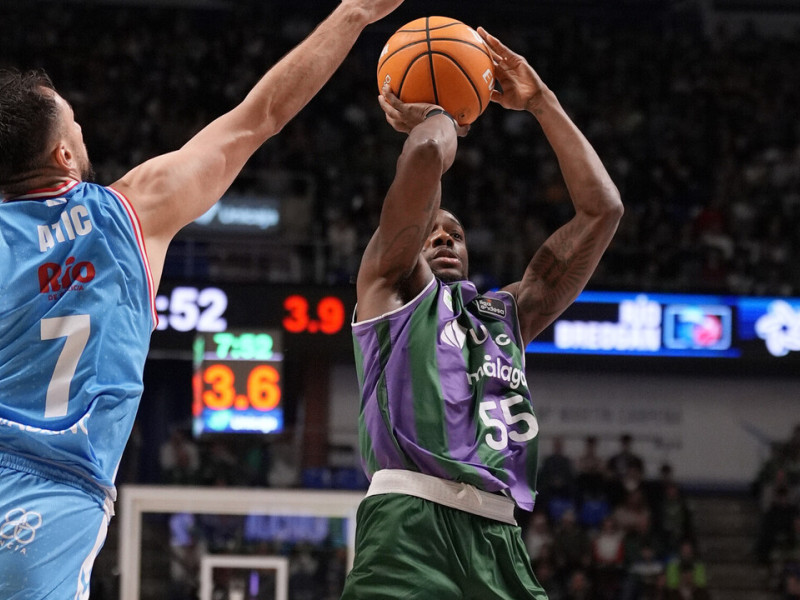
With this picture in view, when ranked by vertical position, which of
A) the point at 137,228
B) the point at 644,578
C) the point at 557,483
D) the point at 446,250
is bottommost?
the point at 644,578

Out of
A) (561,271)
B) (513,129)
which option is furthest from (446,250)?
(513,129)

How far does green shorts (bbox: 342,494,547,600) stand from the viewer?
3.04 m

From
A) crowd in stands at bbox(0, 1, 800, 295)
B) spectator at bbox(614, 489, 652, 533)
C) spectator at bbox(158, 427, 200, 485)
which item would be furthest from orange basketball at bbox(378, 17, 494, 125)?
spectator at bbox(614, 489, 652, 533)

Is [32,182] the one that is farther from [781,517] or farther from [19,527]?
[781,517]

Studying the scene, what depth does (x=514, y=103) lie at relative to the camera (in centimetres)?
400

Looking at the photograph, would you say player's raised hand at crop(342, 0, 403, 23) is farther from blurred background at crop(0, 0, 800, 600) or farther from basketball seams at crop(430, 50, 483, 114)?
blurred background at crop(0, 0, 800, 600)

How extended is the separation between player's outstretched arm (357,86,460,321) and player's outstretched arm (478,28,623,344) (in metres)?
0.53

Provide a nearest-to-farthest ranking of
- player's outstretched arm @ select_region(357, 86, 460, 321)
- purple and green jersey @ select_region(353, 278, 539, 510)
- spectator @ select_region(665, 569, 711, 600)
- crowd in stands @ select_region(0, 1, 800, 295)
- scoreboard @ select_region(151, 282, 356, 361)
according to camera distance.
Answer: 1. purple and green jersey @ select_region(353, 278, 539, 510)
2. player's outstretched arm @ select_region(357, 86, 460, 321)
3. scoreboard @ select_region(151, 282, 356, 361)
4. spectator @ select_region(665, 569, 711, 600)
5. crowd in stands @ select_region(0, 1, 800, 295)

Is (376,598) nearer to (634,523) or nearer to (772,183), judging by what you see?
(634,523)

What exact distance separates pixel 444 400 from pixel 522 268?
10.0m

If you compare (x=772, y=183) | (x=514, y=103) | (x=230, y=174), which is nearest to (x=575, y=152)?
(x=514, y=103)

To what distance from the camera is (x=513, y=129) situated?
53.4ft

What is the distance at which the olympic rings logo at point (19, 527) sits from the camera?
220 cm

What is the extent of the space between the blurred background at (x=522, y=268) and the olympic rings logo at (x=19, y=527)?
5481 mm
